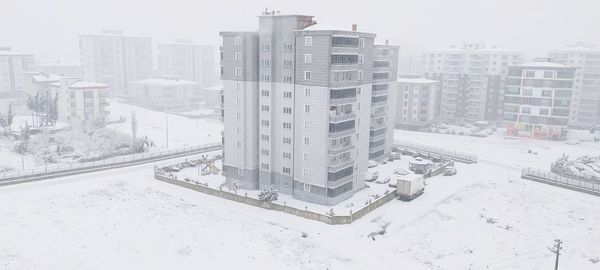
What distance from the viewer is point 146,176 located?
77.9 meters

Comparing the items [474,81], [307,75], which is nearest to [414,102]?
[474,81]

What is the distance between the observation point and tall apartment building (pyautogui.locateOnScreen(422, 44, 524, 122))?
146125mm

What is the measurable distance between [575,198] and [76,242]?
72475 mm

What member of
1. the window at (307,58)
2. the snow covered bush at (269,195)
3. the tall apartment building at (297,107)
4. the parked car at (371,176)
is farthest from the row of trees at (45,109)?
the parked car at (371,176)

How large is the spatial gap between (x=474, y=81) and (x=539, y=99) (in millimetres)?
30958

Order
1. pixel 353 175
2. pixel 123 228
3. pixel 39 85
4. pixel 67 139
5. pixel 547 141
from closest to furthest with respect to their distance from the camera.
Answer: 1. pixel 123 228
2. pixel 353 175
3. pixel 67 139
4. pixel 547 141
5. pixel 39 85

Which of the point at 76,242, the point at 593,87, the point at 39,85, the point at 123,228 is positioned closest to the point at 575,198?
the point at 123,228

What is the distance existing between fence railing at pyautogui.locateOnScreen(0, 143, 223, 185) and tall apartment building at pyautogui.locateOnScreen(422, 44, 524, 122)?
8726 centimetres

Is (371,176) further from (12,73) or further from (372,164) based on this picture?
(12,73)

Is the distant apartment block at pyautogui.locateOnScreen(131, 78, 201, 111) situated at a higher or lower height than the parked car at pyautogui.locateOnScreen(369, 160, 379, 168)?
higher

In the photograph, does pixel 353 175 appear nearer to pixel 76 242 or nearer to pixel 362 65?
pixel 362 65

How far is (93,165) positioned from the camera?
8194cm

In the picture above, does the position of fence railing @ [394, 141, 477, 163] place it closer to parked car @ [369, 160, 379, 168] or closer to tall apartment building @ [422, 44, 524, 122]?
parked car @ [369, 160, 379, 168]

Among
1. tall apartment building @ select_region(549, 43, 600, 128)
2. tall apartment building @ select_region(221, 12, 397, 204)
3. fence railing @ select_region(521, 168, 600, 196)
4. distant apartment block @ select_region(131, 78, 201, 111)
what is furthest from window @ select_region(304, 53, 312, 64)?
tall apartment building @ select_region(549, 43, 600, 128)
